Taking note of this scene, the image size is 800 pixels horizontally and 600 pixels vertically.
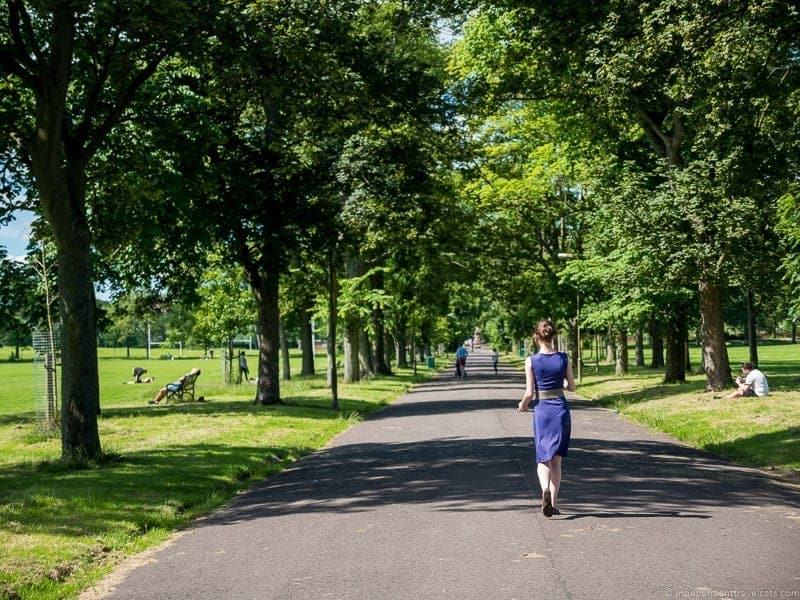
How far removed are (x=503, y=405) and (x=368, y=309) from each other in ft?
38.6

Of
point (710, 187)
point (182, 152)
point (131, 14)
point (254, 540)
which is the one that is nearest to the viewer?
point (254, 540)

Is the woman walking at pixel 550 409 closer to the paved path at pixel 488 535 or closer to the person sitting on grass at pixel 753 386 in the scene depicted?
the paved path at pixel 488 535

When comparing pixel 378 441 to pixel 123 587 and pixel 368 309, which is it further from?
pixel 368 309

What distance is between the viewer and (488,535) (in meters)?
8.45

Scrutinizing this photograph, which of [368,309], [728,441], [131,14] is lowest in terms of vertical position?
[728,441]

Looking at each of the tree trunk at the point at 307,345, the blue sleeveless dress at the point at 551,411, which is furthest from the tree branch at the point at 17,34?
the tree trunk at the point at 307,345

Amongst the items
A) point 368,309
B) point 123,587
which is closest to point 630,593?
point 123,587

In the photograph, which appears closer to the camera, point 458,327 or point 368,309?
point 368,309

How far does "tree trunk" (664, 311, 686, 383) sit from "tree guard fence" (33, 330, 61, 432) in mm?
21749

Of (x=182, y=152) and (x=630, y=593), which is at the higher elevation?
(x=182, y=152)

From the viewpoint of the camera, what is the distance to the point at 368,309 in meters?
38.5

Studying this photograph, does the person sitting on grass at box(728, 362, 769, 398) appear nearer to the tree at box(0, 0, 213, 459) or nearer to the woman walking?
the tree at box(0, 0, 213, 459)

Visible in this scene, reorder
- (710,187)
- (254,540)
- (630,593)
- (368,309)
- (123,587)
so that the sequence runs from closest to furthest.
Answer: (630,593) < (123,587) < (254,540) < (710,187) < (368,309)

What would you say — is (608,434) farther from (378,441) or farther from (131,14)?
(131,14)
